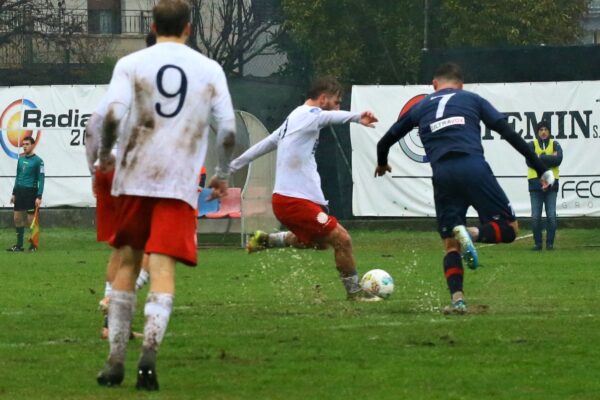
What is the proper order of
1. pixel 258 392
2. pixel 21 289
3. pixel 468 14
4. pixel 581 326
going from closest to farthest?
1. pixel 258 392
2. pixel 581 326
3. pixel 21 289
4. pixel 468 14

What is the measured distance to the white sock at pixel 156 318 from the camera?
707 cm

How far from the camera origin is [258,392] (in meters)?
7.12

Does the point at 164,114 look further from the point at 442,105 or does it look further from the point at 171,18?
the point at 442,105

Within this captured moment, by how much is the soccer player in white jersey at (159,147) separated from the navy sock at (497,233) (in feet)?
12.9

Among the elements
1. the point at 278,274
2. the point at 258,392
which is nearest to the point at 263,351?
the point at 258,392

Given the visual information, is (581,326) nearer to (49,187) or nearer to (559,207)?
(559,207)

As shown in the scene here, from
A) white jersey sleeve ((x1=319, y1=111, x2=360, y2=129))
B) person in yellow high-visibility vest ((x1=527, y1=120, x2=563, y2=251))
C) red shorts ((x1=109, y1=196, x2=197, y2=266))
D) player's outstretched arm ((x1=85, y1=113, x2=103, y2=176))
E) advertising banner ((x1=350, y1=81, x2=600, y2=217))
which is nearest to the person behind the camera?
red shorts ((x1=109, y1=196, x2=197, y2=266))

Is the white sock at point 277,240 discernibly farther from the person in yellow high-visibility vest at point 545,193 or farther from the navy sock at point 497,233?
the person in yellow high-visibility vest at point 545,193

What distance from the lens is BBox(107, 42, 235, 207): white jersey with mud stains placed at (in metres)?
7.32

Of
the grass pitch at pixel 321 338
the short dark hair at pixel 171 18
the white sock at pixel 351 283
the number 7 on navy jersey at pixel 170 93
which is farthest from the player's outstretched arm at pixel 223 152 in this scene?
the white sock at pixel 351 283

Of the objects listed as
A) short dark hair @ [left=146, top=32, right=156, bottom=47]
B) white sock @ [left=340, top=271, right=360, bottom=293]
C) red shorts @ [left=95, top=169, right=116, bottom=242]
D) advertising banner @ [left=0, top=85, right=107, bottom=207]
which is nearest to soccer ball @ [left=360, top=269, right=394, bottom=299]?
white sock @ [left=340, top=271, right=360, bottom=293]

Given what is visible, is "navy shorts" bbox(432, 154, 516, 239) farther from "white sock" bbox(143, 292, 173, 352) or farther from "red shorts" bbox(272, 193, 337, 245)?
"white sock" bbox(143, 292, 173, 352)

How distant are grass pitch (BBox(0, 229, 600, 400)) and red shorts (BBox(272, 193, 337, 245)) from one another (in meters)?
0.59

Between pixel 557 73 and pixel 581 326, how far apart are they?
49.2ft
